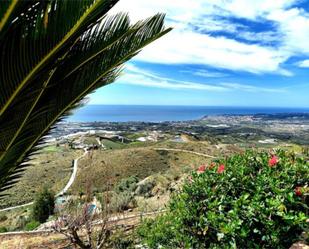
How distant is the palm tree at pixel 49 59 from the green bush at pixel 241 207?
182 centimetres

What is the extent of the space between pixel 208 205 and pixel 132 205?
7.08 m

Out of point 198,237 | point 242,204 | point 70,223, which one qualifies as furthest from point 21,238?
point 242,204

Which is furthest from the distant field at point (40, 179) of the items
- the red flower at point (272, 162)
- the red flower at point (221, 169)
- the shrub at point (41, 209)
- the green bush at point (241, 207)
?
the red flower at point (272, 162)

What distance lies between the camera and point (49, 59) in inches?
114

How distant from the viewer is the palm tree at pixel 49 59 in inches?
Result: 107

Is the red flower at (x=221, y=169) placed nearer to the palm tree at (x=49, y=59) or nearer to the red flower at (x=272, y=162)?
the red flower at (x=272, y=162)

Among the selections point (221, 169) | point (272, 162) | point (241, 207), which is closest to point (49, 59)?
point (241, 207)

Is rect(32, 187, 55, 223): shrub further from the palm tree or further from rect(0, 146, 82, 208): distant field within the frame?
rect(0, 146, 82, 208): distant field

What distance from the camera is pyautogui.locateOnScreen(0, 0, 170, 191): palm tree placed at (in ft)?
8.88

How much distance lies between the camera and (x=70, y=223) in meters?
5.43

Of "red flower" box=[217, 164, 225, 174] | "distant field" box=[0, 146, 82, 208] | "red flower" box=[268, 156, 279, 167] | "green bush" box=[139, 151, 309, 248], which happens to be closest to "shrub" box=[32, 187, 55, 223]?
"green bush" box=[139, 151, 309, 248]

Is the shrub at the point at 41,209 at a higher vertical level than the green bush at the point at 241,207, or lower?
lower

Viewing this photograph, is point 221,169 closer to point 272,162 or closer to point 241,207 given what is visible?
point 272,162

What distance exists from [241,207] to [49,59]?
7.93 feet
